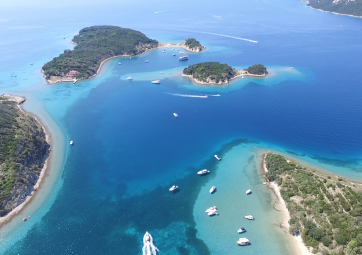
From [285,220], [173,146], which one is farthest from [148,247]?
[173,146]

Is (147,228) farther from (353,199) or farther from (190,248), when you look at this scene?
(353,199)

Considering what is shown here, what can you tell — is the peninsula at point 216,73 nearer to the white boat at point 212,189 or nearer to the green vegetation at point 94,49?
the green vegetation at point 94,49

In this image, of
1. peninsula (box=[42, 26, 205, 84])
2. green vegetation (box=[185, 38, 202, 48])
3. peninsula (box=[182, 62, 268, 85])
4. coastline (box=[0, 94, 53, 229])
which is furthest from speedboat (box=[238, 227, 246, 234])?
green vegetation (box=[185, 38, 202, 48])

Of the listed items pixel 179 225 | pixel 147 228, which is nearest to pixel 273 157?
pixel 179 225

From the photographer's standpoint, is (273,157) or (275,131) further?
(275,131)

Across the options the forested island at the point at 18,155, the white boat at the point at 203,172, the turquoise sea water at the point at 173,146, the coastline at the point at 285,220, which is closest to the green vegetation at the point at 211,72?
the turquoise sea water at the point at 173,146

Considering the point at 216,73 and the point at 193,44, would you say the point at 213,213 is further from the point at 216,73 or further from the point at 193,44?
the point at 193,44
